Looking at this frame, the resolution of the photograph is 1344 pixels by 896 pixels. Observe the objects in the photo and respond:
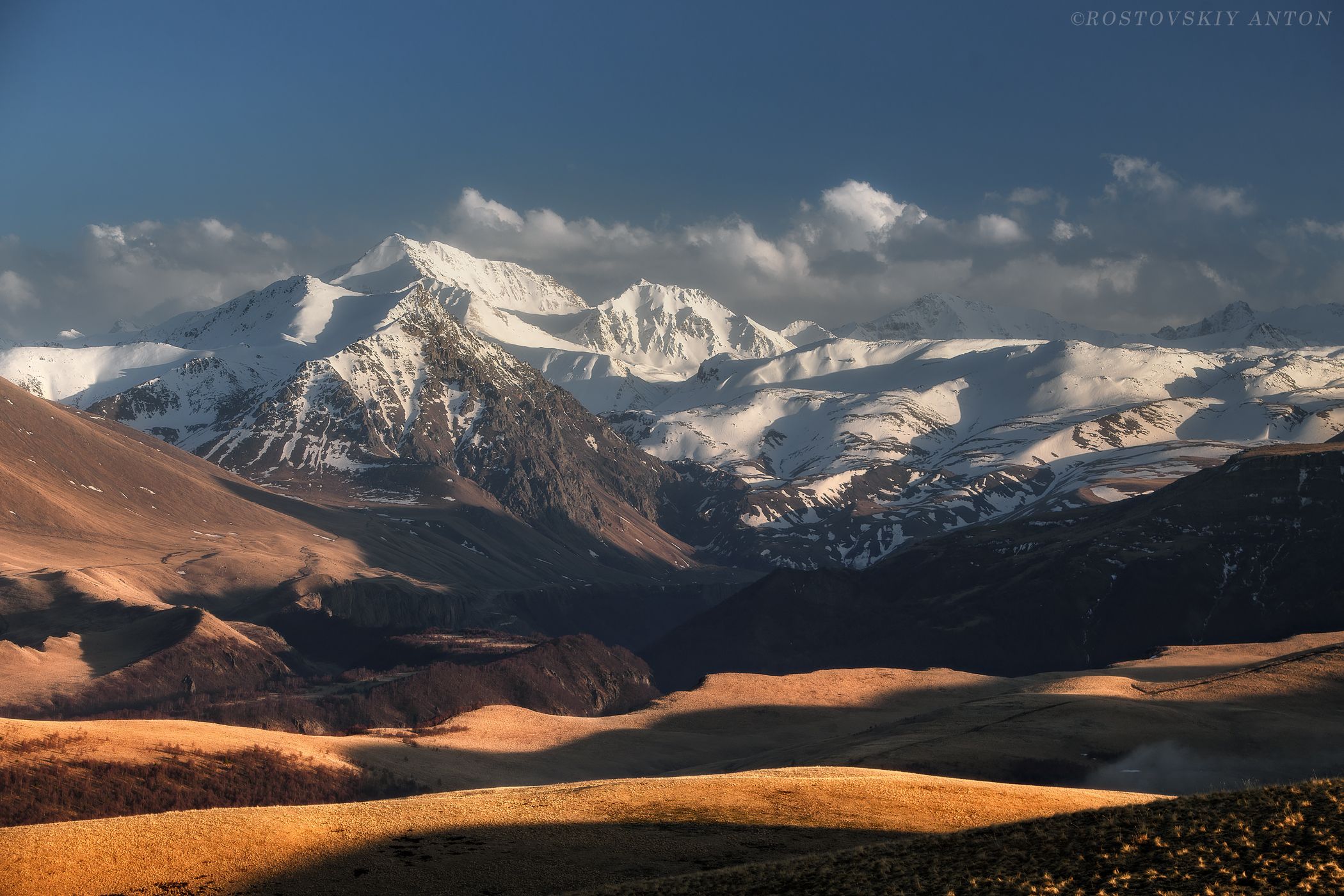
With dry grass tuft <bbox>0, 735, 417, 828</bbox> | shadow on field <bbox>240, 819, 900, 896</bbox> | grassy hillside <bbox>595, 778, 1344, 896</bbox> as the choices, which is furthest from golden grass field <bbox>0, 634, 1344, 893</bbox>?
grassy hillside <bbox>595, 778, 1344, 896</bbox>

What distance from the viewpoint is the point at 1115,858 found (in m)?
54.9

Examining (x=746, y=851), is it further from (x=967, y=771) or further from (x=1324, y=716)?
(x=1324, y=716)

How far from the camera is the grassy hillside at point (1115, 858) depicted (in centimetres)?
5094

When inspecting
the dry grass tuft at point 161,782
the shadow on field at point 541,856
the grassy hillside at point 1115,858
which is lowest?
the dry grass tuft at point 161,782

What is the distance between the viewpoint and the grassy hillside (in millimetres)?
50938

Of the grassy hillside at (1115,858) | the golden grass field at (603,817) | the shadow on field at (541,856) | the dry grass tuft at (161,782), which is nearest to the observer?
the grassy hillside at (1115,858)

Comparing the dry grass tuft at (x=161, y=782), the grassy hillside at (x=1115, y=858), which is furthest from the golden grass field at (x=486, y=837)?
the dry grass tuft at (x=161, y=782)

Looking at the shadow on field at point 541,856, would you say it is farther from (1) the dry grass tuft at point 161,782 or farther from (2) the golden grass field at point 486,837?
(1) the dry grass tuft at point 161,782

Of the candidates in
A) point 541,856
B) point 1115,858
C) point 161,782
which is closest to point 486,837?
point 541,856

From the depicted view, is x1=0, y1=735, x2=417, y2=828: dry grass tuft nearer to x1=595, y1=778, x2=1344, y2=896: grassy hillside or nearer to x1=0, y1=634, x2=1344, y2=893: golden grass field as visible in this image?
x1=0, y1=634, x2=1344, y2=893: golden grass field

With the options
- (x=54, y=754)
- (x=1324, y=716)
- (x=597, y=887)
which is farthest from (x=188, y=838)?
(x=1324, y=716)

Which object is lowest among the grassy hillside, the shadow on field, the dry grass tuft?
the dry grass tuft

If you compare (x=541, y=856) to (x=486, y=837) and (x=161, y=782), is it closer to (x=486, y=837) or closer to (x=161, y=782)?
(x=486, y=837)

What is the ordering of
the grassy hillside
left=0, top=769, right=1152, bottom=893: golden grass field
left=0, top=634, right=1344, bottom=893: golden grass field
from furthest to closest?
left=0, top=634, right=1344, bottom=893: golden grass field → left=0, top=769, right=1152, bottom=893: golden grass field → the grassy hillside
